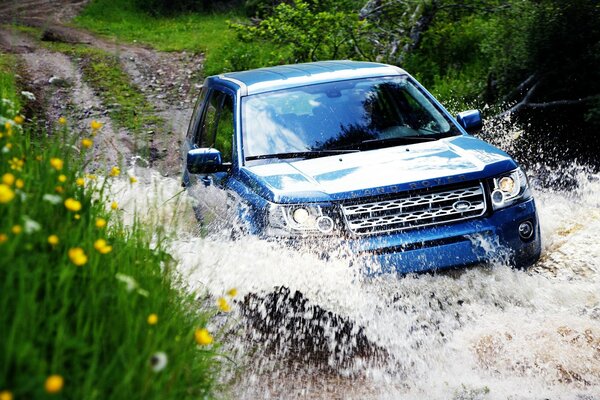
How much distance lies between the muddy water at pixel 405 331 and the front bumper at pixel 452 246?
76 mm

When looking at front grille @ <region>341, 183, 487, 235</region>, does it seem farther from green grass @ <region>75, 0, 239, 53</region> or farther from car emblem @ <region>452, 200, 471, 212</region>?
green grass @ <region>75, 0, 239, 53</region>

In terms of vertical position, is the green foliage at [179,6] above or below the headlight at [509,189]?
below

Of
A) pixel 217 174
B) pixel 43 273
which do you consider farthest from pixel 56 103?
pixel 43 273

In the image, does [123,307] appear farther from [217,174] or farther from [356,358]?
[217,174]

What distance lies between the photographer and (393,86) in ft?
21.9

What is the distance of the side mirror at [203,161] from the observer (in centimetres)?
591

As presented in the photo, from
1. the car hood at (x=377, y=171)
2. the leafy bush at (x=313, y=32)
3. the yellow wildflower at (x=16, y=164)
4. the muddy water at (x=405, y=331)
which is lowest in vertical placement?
the leafy bush at (x=313, y=32)

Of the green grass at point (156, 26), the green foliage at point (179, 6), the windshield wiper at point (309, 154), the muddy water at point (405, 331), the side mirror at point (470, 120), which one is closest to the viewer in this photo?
the muddy water at point (405, 331)

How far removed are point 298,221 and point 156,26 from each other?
25057 millimetres

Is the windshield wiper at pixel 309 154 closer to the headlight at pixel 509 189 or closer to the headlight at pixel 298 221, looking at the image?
the headlight at pixel 298 221

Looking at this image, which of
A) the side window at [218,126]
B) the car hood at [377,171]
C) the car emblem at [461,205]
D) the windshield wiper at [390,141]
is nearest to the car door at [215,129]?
the side window at [218,126]

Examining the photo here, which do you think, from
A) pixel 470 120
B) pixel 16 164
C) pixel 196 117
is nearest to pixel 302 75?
pixel 470 120

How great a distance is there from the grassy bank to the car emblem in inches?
75.6

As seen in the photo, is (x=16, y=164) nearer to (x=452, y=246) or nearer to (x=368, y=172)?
(x=368, y=172)
